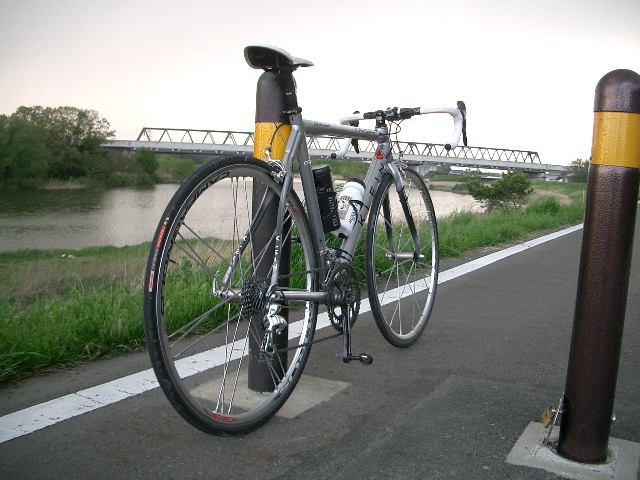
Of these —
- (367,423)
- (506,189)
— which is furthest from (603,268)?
(506,189)

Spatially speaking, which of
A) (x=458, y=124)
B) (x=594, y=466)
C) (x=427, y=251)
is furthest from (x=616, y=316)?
A: (x=427, y=251)

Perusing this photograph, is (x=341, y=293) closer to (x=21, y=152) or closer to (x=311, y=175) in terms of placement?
(x=311, y=175)

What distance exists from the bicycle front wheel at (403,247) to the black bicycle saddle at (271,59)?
42.5 inches

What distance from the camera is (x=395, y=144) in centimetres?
373

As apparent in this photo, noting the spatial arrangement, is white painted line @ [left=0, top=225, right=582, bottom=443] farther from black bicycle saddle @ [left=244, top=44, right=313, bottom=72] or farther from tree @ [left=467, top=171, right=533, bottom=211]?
tree @ [left=467, top=171, right=533, bottom=211]

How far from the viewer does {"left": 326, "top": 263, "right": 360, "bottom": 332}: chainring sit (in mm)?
2791

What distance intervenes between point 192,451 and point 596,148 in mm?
1757

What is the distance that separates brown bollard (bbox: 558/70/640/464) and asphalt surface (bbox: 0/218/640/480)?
0.27m

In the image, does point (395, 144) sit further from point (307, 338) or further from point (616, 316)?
point (616, 316)

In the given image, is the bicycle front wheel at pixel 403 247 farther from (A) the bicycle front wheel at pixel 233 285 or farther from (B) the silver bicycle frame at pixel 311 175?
(A) the bicycle front wheel at pixel 233 285

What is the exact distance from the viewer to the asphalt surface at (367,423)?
208 centimetres

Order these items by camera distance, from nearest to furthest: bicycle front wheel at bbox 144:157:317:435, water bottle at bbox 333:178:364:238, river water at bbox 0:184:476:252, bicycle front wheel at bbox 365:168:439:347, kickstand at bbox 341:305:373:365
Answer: bicycle front wheel at bbox 144:157:317:435
kickstand at bbox 341:305:373:365
water bottle at bbox 333:178:364:238
bicycle front wheel at bbox 365:168:439:347
river water at bbox 0:184:476:252

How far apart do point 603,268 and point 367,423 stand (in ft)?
3.61

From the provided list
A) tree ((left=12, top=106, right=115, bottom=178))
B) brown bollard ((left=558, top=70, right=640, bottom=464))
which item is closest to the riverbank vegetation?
tree ((left=12, top=106, right=115, bottom=178))
